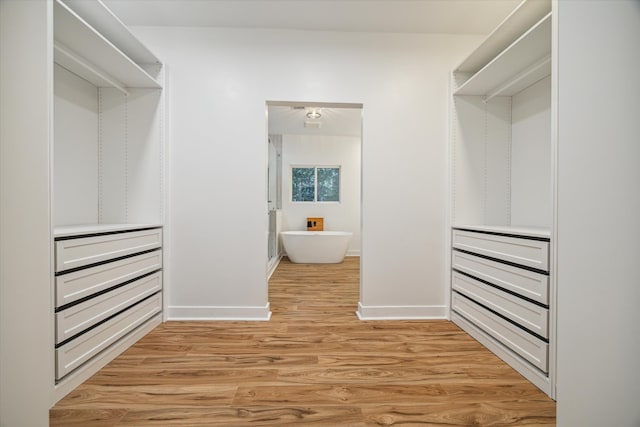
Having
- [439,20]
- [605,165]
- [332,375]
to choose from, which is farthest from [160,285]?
[439,20]

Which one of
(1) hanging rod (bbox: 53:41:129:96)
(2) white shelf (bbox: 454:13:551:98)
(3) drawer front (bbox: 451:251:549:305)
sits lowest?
(3) drawer front (bbox: 451:251:549:305)

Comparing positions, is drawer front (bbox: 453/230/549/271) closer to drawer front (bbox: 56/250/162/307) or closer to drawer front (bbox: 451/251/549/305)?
drawer front (bbox: 451/251/549/305)

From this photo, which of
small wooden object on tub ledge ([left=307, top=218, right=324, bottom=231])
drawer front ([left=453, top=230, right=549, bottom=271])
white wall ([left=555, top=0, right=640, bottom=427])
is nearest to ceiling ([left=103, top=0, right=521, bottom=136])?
white wall ([left=555, top=0, right=640, bottom=427])

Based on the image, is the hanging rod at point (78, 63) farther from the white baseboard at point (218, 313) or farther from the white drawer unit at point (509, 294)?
the white drawer unit at point (509, 294)

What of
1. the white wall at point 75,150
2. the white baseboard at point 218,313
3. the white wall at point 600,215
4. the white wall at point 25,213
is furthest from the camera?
the white baseboard at point 218,313

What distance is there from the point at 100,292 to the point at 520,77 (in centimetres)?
309

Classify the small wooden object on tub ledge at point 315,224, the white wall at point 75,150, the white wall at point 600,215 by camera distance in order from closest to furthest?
the white wall at point 600,215 → the white wall at point 75,150 → the small wooden object on tub ledge at point 315,224

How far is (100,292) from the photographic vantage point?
167cm

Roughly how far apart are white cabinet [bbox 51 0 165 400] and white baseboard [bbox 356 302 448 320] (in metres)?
1.74

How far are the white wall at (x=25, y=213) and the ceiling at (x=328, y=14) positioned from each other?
1.28 metres

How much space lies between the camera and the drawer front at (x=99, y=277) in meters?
1.42

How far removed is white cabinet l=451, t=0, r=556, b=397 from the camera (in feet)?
5.08

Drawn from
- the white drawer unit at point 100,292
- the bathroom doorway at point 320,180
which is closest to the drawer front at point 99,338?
the white drawer unit at point 100,292

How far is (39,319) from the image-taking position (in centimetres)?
120
